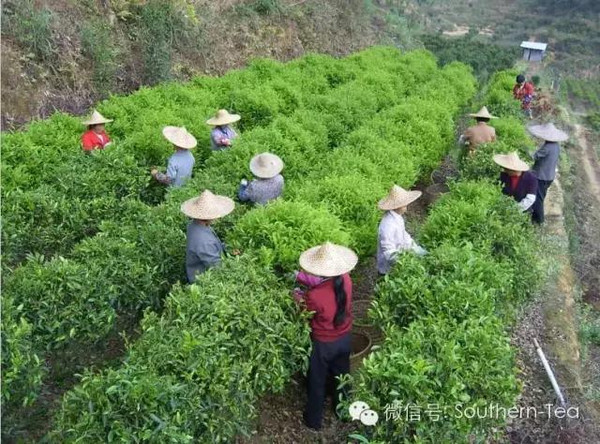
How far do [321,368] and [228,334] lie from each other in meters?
1.09

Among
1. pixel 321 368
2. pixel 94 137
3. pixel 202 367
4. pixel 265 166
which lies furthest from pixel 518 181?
pixel 94 137

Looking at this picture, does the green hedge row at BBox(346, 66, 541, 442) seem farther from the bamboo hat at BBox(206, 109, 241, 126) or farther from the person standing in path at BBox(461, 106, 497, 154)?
the bamboo hat at BBox(206, 109, 241, 126)

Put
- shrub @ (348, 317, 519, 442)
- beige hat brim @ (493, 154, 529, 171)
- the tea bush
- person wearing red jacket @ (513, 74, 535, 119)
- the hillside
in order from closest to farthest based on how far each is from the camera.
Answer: the tea bush < shrub @ (348, 317, 519, 442) < beige hat brim @ (493, 154, 529, 171) < the hillside < person wearing red jacket @ (513, 74, 535, 119)

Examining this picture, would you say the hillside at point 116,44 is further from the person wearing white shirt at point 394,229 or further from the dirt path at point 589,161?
the dirt path at point 589,161

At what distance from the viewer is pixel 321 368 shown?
15.7ft

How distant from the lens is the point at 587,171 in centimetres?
1894

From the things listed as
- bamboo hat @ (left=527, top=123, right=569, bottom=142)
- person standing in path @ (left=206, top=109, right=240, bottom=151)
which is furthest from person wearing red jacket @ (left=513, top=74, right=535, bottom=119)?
person standing in path @ (left=206, top=109, right=240, bottom=151)

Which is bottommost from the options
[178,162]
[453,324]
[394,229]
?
[178,162]

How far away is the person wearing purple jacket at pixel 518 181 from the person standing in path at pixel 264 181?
295cm

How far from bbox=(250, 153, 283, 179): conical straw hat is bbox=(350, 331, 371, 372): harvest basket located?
7.04 ft

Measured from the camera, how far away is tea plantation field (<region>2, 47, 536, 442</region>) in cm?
382

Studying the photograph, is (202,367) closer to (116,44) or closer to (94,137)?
(94,137)

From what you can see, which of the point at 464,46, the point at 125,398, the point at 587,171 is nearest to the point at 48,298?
the point at 125,398

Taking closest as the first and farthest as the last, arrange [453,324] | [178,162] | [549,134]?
[453,324] → [178,162] → [549,134]
